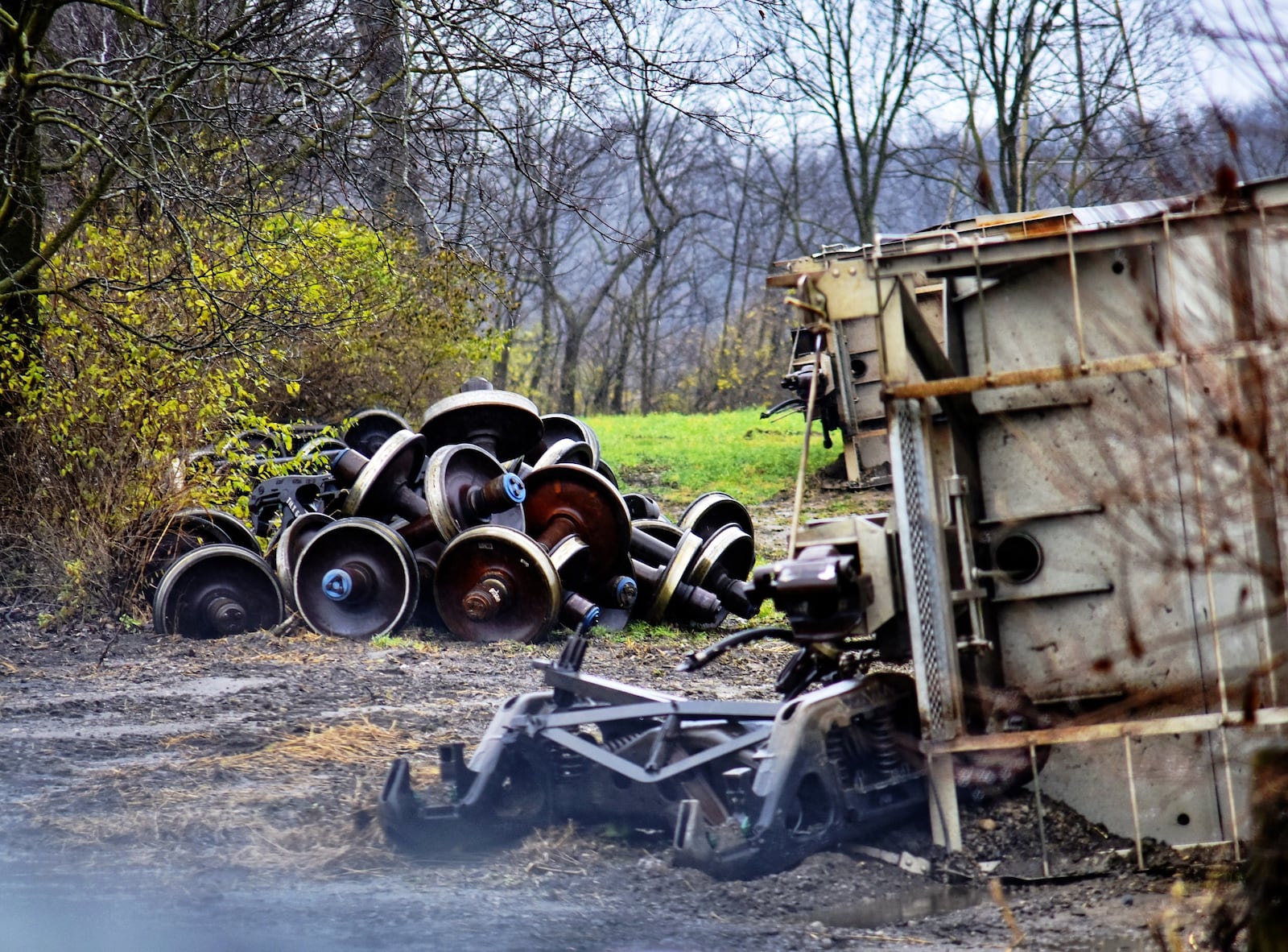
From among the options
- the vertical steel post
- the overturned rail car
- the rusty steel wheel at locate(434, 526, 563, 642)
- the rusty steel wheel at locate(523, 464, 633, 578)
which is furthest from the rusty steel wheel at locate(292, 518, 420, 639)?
the vertical steel post

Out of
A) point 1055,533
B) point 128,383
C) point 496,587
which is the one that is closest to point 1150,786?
point 1055,533

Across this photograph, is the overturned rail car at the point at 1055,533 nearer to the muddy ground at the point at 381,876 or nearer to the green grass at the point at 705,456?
the muddy ground at the point at 381,876

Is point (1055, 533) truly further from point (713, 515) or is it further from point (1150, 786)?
point (713, 515)

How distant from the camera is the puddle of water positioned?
4.28 metres

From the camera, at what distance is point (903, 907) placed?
442cm

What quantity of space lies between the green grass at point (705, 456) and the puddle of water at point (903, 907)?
10092mm

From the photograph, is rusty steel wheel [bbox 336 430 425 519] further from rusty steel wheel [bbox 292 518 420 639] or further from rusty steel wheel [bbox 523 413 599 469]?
rusty steel wheel [bbox 523 413 599 469]

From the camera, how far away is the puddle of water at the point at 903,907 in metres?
4.28

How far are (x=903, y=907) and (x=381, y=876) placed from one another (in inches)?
73.2

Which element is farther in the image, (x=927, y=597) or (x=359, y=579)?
(x=359, y=579)

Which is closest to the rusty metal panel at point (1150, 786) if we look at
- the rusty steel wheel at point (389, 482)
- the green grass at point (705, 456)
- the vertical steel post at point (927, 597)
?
the vertical steel post at point (927, 597)

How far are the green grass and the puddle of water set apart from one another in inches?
397

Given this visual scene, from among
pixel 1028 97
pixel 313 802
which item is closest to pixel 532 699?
pixel 313 802

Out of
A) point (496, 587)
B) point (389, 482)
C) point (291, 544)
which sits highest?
point (389, 482)
